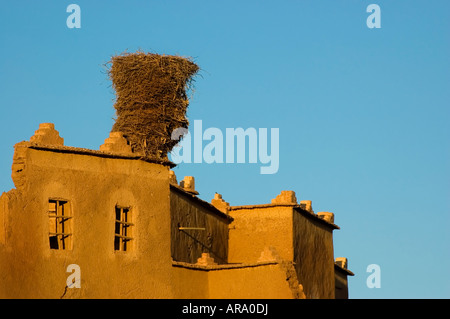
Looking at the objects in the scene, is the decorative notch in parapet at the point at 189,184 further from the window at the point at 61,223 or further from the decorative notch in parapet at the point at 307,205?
the window at the point at 61,223

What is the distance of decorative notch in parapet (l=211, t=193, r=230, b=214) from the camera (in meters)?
32.0

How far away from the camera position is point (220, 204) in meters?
32.0

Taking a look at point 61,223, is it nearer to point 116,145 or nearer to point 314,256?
point 116,145

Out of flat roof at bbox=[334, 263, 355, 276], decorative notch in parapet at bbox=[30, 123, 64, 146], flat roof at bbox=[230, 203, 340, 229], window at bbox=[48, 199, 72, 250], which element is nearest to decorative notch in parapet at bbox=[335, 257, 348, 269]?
flat roof at bbox=[334, 263, 355, 276]

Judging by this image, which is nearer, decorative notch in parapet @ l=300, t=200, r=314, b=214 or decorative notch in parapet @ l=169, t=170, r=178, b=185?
decorative notch in parapet @ l=169, t=170, r=178, b=185

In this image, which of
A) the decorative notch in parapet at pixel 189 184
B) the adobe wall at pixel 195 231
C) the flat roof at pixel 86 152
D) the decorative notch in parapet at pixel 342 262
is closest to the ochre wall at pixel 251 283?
the adobe wall at pixel 195 231

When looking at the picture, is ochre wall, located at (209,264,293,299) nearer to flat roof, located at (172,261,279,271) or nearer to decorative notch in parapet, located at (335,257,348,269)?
flat roof, located at (172,261,279,271)

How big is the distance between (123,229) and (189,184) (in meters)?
3.72

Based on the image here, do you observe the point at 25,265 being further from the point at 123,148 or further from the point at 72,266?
the point at 123,148

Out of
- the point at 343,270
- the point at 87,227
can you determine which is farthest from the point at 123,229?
the point at 343,270

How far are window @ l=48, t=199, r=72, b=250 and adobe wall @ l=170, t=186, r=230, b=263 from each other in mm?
3484

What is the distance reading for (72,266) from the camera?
83.1 feet

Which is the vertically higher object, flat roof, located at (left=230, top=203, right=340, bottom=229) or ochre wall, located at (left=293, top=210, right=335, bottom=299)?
flat roof, located at (left=230, top=203, right=340, bottom=229)
